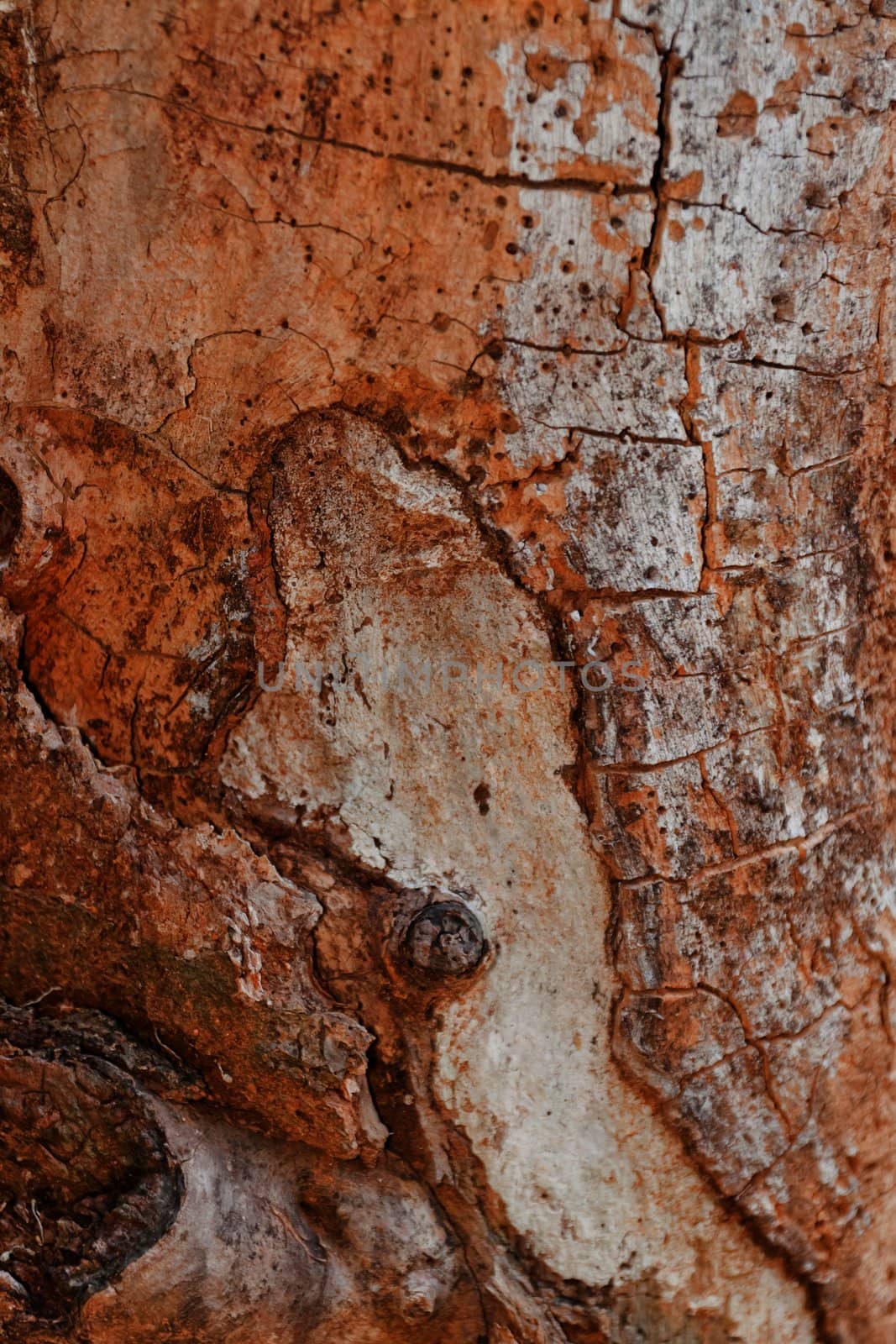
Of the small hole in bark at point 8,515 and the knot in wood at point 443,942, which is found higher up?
the small hole in bark at point 8,515

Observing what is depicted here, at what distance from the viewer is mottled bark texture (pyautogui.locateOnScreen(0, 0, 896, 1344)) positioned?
1233mm

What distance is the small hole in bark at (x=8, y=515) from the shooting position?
1.42 meters

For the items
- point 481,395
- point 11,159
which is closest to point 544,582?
point 481,395

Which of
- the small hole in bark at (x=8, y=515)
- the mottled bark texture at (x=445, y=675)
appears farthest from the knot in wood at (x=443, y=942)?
→ the small hole in bark at (x=8, y=515)

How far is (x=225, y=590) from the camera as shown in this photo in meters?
1.37

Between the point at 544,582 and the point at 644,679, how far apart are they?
181 millimetres

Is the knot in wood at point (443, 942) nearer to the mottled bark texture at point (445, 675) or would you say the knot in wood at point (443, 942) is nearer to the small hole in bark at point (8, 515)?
the mottled bark texture at point (445, 675)

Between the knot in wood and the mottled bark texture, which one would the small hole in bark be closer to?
the mottled bark texture

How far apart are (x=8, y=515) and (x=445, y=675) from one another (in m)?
0.64

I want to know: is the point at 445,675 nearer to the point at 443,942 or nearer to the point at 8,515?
the point at 443,942

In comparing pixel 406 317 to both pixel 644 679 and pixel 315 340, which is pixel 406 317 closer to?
pixel 315 340

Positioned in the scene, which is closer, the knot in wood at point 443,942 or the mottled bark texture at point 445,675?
the mottled bark texture at point 445,675

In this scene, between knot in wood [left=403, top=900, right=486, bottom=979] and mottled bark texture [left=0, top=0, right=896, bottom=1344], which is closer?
mottled bark texture [left=0, top=0, right=896, bottom=1344]

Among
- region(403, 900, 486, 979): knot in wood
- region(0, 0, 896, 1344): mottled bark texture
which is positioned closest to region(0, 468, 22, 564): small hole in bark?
region(0, 0, 896, 1344): mottled bark texture
